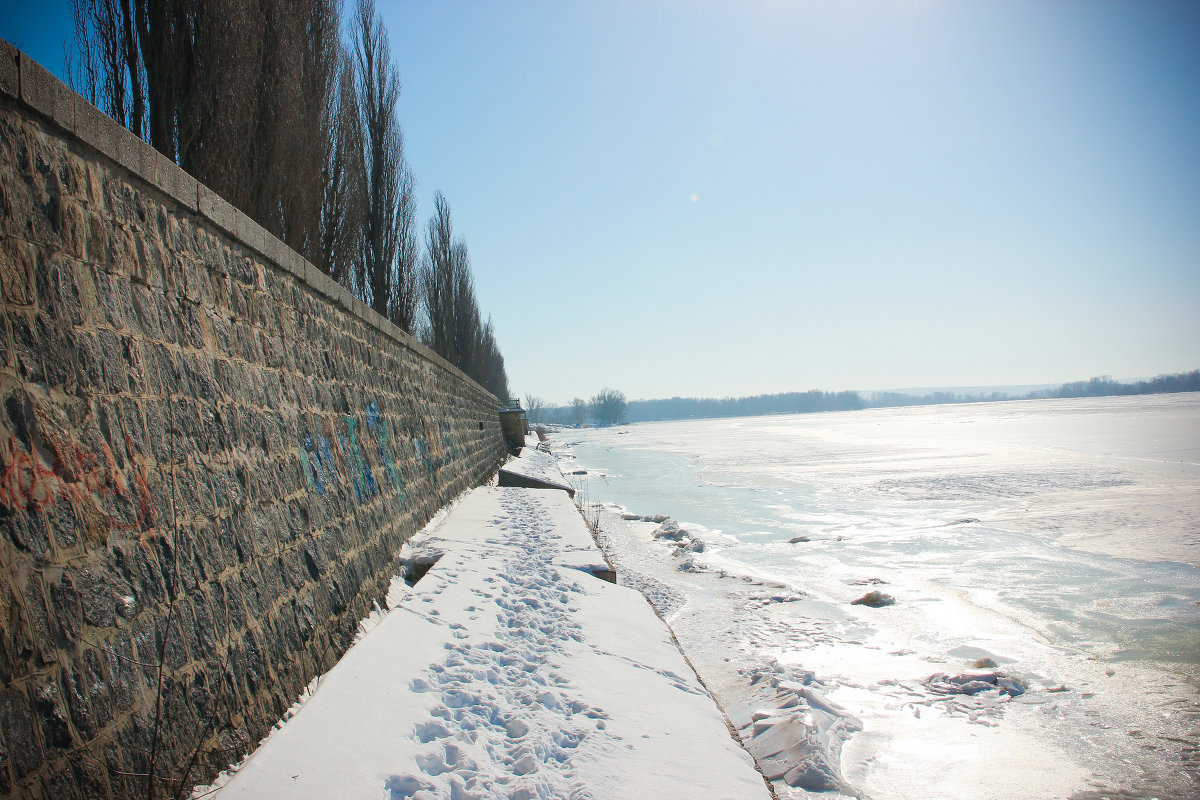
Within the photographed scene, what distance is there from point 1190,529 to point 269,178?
1480 cm

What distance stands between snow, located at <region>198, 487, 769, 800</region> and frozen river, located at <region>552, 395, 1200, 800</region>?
166cm

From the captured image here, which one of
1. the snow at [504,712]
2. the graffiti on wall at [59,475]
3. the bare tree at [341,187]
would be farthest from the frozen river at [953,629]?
the bare tree at [341,187]

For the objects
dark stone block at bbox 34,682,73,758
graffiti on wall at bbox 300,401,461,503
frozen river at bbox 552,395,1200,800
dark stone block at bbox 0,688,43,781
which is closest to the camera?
dark stone block at bbox 0,688,43,781

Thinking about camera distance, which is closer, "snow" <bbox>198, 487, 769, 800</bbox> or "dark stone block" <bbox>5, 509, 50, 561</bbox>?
"dark stone block" <bbox>5, 509, 50, 561</bbox>

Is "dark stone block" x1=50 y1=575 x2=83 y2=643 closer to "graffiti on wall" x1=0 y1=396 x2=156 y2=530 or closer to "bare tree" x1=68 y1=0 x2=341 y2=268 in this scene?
"graffiti on wall" x1=0 y1=396 x2=156 y2=530

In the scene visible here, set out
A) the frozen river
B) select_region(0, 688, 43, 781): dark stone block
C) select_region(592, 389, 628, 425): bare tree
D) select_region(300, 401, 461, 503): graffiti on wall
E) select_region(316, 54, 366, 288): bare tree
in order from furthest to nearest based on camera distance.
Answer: select_region(592, 389, 628, 425): bare tree, select_region(316, 54, 366, 288): bare tree, the frozen river, select_region(300, 401, 461, 503): graffiti on wall, select_region(0, 688, 43, 781): dark stone block

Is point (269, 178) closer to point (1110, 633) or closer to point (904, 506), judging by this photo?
point (1110, 633)

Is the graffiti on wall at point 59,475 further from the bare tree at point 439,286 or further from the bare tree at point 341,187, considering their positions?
the bare tree at point 439,286

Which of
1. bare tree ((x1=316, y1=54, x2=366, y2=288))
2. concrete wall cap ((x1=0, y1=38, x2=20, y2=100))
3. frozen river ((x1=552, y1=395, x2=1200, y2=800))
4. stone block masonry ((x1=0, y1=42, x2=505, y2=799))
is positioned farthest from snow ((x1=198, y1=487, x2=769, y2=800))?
bare tree ((x1=316, y1=54, x2=366, y2=288))

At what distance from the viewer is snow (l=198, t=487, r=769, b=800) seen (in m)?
2.33

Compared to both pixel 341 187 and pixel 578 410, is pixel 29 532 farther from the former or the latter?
pixel 578 410

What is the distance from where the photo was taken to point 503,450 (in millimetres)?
21016

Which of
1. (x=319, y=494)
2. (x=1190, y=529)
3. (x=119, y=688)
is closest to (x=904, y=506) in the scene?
(x=1190, y=529)

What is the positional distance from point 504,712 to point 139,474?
1.79m
